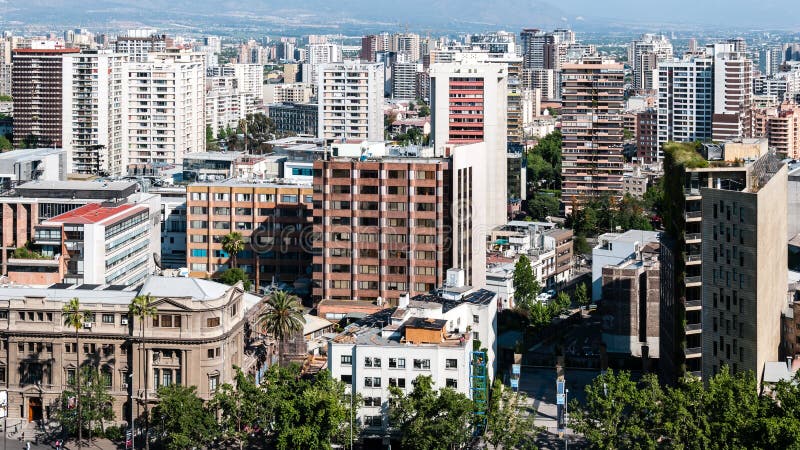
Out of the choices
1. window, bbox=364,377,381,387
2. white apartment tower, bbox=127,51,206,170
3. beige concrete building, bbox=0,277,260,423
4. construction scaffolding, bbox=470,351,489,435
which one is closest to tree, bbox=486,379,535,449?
construction scaffolding, bbox=470,351,489,435

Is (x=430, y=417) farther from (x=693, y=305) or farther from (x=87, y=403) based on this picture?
(x=87, y=403)

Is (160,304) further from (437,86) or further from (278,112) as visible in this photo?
(278,112)

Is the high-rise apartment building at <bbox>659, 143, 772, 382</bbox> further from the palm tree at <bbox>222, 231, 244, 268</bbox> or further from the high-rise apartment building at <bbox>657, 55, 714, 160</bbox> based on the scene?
the high-rise apartment building at <bbox>657, 55, 714, 160</bbox>

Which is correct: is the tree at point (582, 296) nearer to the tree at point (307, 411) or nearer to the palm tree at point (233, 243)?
the palm tree at point (233, 243)

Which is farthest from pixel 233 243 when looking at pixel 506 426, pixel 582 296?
pixel 506 426

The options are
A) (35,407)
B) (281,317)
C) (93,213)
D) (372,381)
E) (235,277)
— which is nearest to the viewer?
(372,381)

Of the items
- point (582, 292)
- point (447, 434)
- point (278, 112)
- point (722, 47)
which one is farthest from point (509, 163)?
point (447, 434)

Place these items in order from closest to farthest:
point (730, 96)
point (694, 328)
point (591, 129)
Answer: point (694, 328) → point (591, 129) → point (730, 96)
